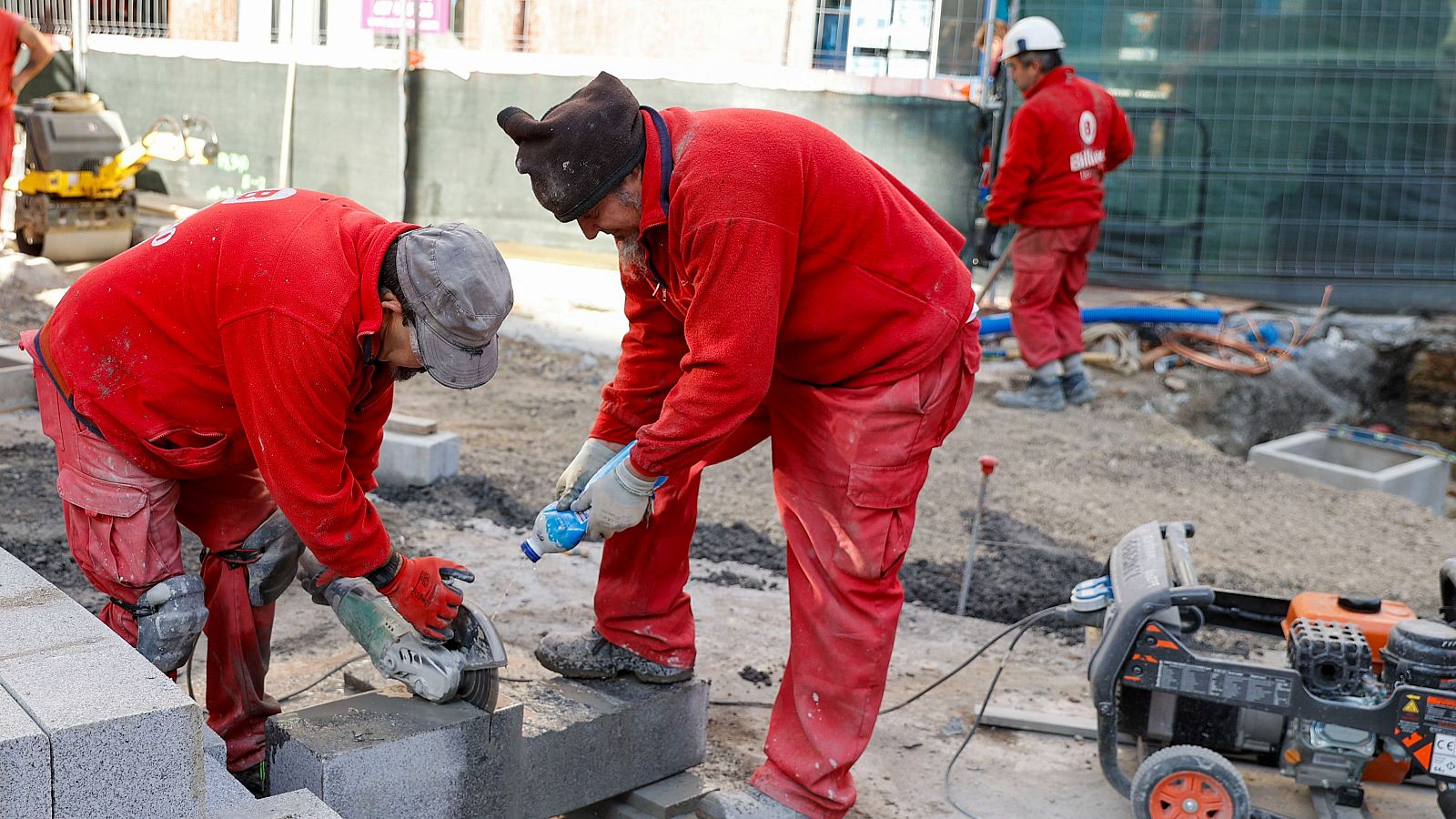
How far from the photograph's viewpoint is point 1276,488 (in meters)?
7.09

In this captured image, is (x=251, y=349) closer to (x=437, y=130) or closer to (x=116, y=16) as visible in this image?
(x=437, y=130)

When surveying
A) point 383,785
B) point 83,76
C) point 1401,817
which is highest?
point 83,76

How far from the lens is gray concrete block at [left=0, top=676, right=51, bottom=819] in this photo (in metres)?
2.06

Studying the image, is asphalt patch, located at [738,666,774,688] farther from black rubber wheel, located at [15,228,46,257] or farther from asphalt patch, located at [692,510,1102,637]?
black rubber wheel, located at [15,228,46,257]

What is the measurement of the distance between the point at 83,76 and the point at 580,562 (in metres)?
9.41

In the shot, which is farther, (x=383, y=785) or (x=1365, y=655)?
(x=1365, y=655)

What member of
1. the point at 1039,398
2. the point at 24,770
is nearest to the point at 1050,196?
the point at 1039,398

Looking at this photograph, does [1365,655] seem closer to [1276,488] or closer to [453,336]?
[453,336]

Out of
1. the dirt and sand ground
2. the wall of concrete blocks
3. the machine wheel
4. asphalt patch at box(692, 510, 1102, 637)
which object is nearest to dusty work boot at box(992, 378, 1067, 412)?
the dirt and sand ground

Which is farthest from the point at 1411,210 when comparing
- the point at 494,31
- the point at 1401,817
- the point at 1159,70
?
the point at 1401,817

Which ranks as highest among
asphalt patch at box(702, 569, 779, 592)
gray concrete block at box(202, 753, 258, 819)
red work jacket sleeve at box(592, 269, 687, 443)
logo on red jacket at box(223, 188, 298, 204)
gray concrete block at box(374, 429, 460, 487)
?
logo on red jacket at box(223, 188, 298, 204)

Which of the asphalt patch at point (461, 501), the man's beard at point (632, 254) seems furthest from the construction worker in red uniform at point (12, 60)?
the man's beard at point (632, 254)

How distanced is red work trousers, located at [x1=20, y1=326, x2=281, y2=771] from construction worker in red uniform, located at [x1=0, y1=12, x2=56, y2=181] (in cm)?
567

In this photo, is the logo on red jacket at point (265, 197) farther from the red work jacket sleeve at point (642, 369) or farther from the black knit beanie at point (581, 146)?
the red work jacket sleeve at point (642, 369)
